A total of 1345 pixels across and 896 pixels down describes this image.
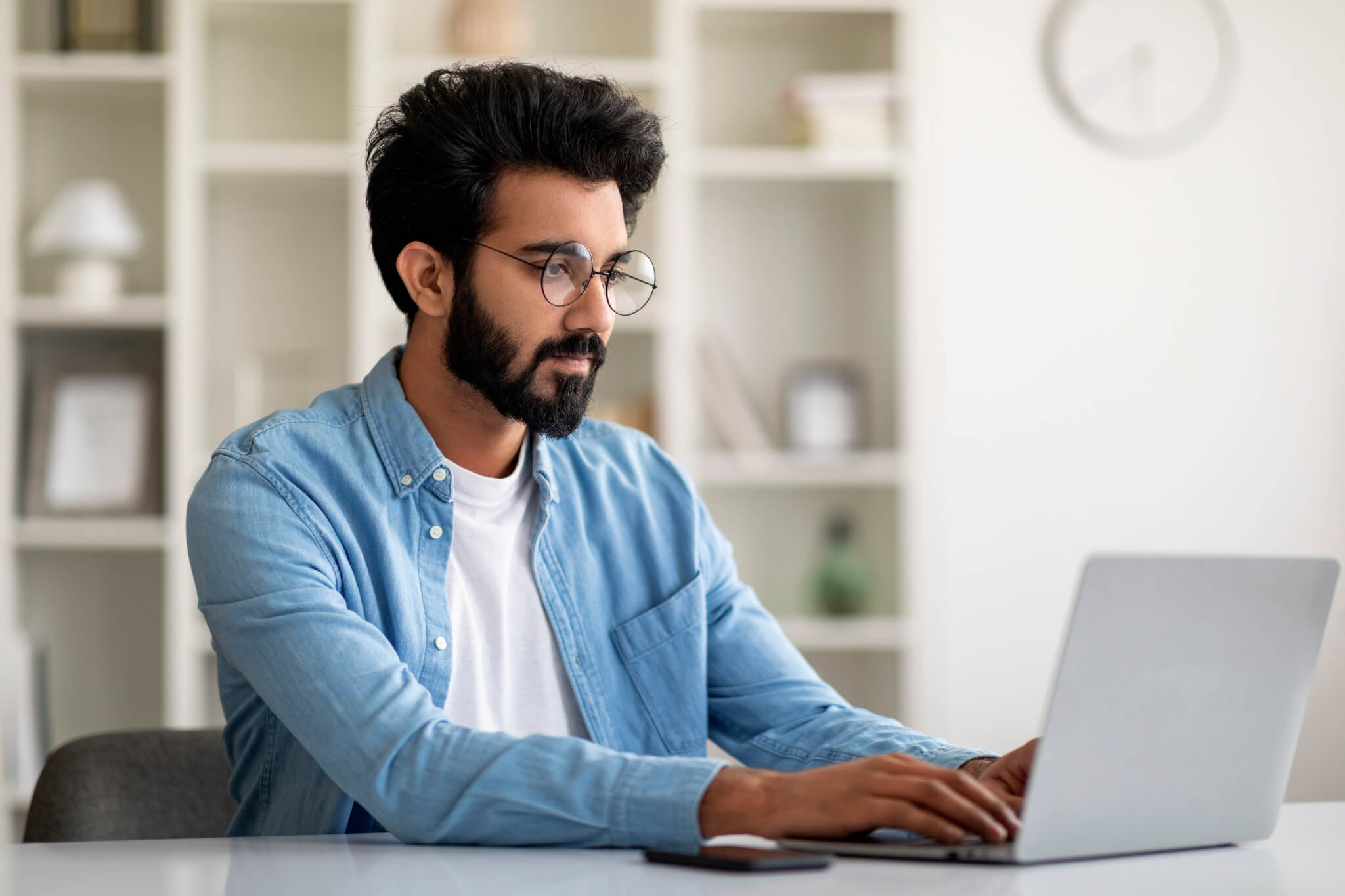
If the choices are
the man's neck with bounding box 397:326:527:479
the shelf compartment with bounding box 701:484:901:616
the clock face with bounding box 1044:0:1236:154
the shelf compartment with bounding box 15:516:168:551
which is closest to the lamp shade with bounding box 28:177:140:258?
the shelf compartment with bounding box 15:516:168:551

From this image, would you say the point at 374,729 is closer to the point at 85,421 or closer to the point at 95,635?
the point at 85,421

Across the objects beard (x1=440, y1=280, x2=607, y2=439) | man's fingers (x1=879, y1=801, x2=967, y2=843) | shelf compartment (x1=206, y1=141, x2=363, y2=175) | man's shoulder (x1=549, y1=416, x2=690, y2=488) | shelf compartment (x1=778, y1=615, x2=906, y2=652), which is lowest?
shelf compartment (x1=778, y1=615, x2=906, y2=652)

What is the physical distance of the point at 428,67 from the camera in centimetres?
259

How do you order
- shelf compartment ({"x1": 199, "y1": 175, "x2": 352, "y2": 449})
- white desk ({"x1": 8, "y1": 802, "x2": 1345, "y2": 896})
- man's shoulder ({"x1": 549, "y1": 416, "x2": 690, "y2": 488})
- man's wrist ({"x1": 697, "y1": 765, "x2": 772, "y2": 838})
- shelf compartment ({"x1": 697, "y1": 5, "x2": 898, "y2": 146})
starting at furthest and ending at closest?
shelf compartment ({"x1": 697, "y1": 5, "x2": 898, "y2": 146})
shelf compartment ({"x1": 199, "y1": 175, "x2": 352, "y2": 449})
man's shoulder ({"x1": 549, "y1": 416, "x2": 690, "y2": 488})
man's wrist ({"x1": 697, "y1": 765, "x2": 772, "y2": 838})
white desk ({"x1": 8, "y1": 802, "x2": 1345, "y2": 896})

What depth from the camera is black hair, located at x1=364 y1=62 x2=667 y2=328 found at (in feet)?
4.61

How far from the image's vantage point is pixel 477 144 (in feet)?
4.60

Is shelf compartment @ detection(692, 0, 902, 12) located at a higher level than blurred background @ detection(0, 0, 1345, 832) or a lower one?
higher

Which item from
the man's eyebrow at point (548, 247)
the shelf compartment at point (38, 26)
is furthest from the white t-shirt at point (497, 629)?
the shelf compartment at point (38, 26)

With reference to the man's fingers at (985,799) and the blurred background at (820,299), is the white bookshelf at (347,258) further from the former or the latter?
the man's fingers at (985,799)

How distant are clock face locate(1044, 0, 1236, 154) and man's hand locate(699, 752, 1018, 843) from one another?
237cm

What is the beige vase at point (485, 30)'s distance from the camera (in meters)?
2.64

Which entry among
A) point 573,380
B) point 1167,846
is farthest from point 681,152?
point 1167,846

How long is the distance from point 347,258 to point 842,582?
123 centimetres

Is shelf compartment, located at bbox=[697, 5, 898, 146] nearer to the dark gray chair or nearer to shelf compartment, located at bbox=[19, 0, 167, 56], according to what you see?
shelf compartment, located at bbox=[19, 0, 167, 56]
